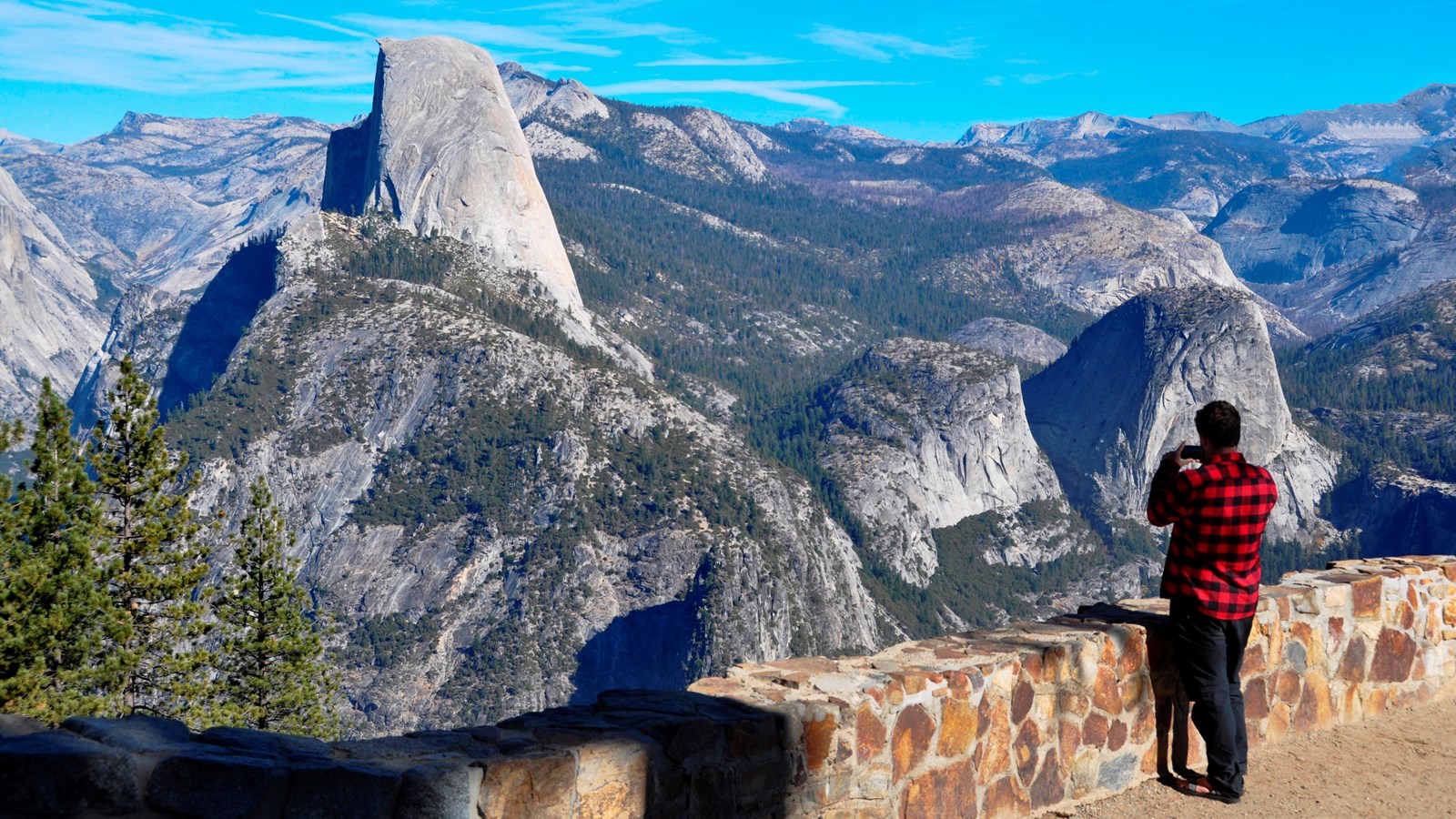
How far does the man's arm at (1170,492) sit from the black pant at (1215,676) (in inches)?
33.8

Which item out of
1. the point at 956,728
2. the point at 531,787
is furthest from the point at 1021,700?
the point at 531,787

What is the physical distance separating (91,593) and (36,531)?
10.7 feet

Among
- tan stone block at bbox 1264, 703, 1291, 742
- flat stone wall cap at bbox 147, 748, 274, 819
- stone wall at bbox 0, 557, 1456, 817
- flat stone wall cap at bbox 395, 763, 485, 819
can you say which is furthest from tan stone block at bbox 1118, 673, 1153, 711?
flat stone wall cap at bbox 147, 748, 274, 819

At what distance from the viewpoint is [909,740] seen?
33.4 feet

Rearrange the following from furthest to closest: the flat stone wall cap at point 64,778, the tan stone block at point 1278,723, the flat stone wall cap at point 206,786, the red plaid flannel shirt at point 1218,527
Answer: the tan stone block at point 1278,723 → the red plaid flannel shirt at point 1218,527 → the flat stone wall cap at point 206,786 → the flat stone wall cap at point 64,778

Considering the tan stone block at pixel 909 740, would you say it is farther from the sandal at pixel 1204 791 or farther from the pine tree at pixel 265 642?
the pine tree at pixel 265 642

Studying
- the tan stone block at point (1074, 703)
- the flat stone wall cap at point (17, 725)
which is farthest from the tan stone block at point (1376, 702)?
the flat stone wall cap at point (17, 725)

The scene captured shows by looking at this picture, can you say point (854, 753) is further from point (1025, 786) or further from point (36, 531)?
point (36, 531)

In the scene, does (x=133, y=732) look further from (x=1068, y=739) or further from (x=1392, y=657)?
(x=1392, y=657)

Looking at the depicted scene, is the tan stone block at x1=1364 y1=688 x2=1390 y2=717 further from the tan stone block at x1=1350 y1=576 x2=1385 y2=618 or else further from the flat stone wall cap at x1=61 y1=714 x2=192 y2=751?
the flat stone wall cap at x1=61 y1=714 x2=192 y2=751

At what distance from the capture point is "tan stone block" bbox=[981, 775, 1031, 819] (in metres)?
10.7

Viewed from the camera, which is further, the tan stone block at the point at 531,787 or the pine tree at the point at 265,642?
the pine tree at the point at 265,642

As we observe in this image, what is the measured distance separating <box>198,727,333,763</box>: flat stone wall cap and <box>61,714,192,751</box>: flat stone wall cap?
18 cm

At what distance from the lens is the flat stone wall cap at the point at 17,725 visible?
7.25 m
